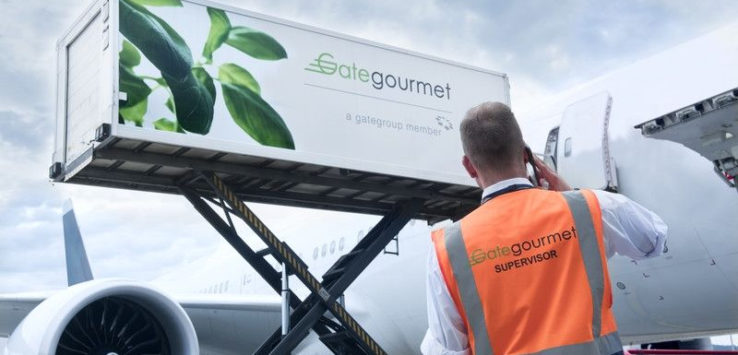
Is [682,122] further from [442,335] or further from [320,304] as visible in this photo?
[320,304]

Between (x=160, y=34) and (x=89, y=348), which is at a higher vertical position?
(x=160, y=34)

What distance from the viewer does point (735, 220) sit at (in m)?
4.37

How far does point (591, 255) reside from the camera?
4.95 feet

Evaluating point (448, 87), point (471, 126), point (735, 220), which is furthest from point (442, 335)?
point (448, 87)

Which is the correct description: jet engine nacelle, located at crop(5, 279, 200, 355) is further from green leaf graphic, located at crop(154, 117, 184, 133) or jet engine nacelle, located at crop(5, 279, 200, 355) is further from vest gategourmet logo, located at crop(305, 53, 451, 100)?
vest gategourmet logo, located at crop(305, 53, 451, 100)

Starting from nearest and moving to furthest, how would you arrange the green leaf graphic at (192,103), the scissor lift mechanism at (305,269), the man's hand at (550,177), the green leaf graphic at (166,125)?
the man's hand at (550,177) < the green leaf graphic at (166,125) < the green leaf graphic at (192,103) < the scissor lift mechanism at (305,269)

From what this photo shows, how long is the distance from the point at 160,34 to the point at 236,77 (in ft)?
1.77

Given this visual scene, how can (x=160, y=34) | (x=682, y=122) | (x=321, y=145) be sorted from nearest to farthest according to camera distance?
1. (x=682, y=122)
2. (x=160, y=34)
3. (x=321, y=145)

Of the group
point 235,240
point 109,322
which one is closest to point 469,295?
point 235,240

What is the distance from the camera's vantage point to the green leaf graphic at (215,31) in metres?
4.93

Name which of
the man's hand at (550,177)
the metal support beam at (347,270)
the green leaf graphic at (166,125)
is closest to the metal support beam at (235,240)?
the metal support beam at (347,270)

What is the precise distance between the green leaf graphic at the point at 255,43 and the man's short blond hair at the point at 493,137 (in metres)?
3.62

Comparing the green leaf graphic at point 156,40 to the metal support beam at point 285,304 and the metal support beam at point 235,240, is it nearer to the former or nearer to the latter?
the metal support beam at point 235,240

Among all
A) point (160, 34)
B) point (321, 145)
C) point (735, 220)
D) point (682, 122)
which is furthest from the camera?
point (321, 145)
